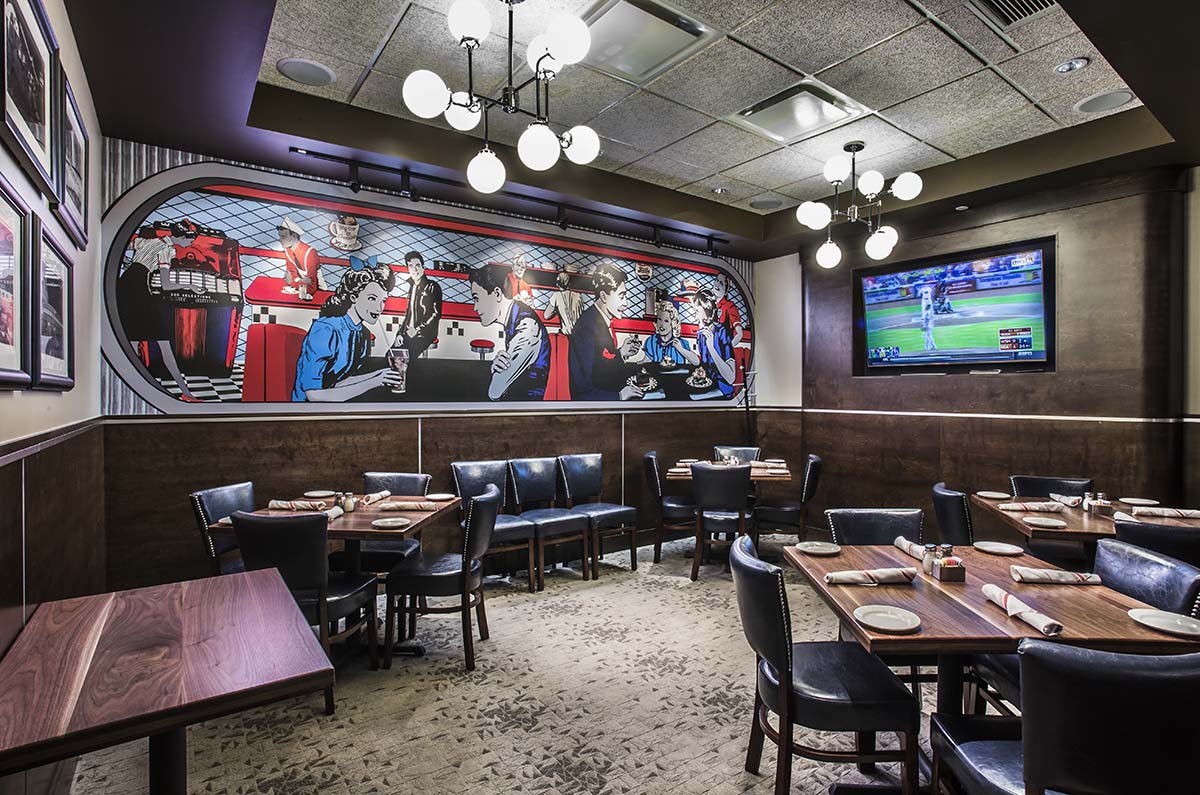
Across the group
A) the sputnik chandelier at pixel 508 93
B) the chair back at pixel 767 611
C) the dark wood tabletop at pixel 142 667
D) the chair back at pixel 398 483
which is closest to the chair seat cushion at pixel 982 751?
the chair back at pixel 767 611

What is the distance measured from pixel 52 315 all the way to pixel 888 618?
127 inches

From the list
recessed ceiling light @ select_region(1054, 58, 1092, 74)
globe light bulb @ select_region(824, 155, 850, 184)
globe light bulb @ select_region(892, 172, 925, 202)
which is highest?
recessed ceiling light @ select_region(1054, 58, 1092, 74)

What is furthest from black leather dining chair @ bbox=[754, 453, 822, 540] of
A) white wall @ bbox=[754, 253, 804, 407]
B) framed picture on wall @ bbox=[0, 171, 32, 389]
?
framed picture on wall @ bbox=[0, 171, 32, 389]

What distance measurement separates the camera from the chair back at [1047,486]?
14.6ft

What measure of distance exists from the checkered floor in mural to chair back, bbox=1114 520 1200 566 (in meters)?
1.22

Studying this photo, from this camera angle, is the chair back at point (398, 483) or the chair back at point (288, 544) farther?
the chair back at point (398, 483)

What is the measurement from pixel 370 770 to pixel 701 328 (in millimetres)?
5427

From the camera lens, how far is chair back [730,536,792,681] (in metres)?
2.05

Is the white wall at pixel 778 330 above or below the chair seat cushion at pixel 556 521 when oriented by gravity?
above

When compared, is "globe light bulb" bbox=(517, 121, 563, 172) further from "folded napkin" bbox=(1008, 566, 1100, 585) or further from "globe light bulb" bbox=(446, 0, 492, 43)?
"folded napkin" bbox=(1008, 566, 1100, 585)

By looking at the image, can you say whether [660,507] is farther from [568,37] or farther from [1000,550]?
[568,37]

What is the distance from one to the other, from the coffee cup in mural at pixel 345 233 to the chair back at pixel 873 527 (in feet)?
12.6

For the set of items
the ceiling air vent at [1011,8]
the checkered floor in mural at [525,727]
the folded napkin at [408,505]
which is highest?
the ceiling air vent at [1011,8]

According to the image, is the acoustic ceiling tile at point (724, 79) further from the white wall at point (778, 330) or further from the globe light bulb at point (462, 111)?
the white wall at point (778, 330)
